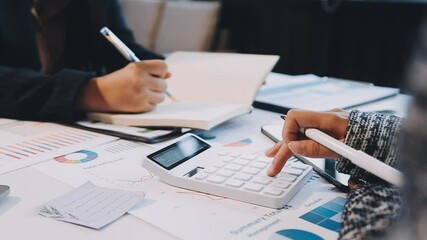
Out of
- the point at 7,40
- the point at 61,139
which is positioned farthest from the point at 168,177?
the point at 7,40

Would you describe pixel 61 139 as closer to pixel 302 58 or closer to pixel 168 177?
pixel 168 177

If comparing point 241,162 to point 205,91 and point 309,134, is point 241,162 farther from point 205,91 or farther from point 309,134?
point 205,91

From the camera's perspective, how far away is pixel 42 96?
0.91 meters

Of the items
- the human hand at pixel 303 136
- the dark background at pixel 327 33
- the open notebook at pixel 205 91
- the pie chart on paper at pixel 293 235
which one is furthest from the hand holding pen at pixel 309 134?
the dark background at pixel 327 33

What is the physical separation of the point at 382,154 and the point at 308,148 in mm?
93

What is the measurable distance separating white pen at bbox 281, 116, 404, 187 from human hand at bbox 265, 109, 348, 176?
0.6 inches

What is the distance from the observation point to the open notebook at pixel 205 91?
0.83 meters

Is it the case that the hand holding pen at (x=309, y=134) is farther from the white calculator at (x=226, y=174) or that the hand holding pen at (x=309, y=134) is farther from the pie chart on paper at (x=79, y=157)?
the pie chart on paper at (x=79, y=157)

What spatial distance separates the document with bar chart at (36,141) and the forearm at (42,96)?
2 centimetres

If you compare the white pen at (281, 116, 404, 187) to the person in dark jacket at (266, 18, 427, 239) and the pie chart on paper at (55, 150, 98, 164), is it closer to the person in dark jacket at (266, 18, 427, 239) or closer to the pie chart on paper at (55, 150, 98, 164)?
the person in dark jacket at (266, 18, 427, 239)

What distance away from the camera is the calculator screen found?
0.60 m

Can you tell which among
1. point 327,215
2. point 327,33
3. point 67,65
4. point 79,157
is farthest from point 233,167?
point 327,33

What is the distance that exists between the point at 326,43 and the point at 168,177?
2610 mm

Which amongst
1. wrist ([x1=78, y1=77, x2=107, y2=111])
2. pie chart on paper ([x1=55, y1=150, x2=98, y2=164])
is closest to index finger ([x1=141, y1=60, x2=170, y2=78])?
wrist ([x1=78, y1=77, x2=107, y2=111])
